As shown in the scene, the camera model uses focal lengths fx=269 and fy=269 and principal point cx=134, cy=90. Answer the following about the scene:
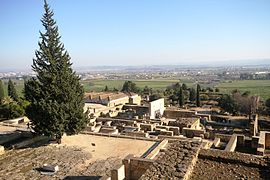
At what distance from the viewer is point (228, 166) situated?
295 inches

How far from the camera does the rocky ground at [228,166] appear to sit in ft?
22.6

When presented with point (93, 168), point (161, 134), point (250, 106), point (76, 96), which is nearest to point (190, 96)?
point (250, 106)

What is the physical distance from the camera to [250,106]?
121 ft

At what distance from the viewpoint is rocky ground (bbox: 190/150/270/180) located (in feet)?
→ 22.6

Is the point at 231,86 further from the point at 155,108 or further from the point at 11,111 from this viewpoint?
the point at 11,111

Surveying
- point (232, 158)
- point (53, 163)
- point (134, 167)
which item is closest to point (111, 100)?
point (53, 163)

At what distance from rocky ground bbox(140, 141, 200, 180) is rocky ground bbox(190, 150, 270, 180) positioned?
0.98 feet

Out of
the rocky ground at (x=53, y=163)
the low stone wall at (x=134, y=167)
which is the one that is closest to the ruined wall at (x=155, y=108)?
the rocky ground at (x=53, y=163)

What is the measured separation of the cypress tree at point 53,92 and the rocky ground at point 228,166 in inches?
412

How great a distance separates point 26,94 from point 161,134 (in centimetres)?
Result: 955

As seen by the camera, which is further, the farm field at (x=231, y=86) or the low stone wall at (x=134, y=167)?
the farm field at (x=231, y=86)

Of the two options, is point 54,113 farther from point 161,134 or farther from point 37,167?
point 161,134

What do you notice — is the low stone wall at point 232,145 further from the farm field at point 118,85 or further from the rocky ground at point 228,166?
the farm field at point 118,85

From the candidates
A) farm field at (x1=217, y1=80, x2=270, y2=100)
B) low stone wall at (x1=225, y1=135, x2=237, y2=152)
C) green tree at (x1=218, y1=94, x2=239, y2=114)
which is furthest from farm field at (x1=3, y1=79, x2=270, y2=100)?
low stone wall at (x1=225, y1=135, x2=237, y2=152)
